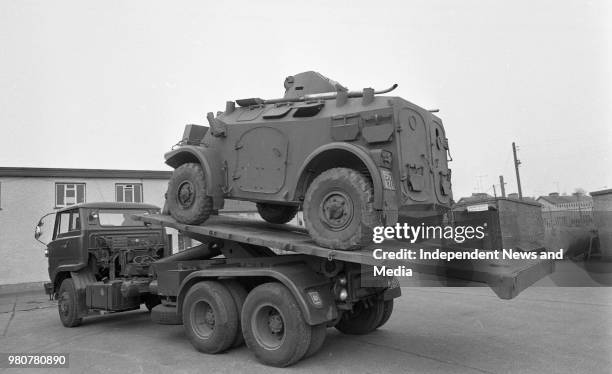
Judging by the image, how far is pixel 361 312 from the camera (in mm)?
7727

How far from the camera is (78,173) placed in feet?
63.9

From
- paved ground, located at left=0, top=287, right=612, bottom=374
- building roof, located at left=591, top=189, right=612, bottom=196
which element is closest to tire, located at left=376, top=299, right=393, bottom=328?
paved ground, located at left=0, top=287, right=612, bottom=374

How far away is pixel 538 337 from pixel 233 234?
450cm

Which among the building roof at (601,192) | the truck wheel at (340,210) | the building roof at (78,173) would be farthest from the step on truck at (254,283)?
the building roof at (78,173)

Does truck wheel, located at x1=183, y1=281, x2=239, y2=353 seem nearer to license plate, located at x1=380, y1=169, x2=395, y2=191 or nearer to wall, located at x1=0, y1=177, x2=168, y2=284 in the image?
license plate, located at x1=380, y1=169, x2=395, y2=191

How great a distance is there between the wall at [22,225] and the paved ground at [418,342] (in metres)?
8.55

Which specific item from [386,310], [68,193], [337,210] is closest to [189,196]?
[337,210]

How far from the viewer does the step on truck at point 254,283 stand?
578cm

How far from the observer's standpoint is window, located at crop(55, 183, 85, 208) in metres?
19.3

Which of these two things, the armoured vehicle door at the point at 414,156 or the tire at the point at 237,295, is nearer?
the armoured vehicle door at the point at 414,156

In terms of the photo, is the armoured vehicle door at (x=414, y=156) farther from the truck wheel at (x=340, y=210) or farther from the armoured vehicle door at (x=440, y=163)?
the truck wheel at (x=340, y=210)

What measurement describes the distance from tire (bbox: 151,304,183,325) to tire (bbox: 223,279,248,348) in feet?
3.24

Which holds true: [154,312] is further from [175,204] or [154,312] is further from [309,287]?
[309,287]

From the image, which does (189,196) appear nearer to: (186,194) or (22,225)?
(186,194)
